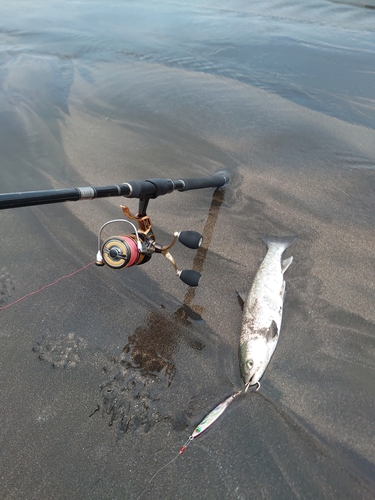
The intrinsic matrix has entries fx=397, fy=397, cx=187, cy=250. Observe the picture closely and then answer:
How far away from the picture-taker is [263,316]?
3119 mm

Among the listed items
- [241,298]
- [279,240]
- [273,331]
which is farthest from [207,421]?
[279,240]

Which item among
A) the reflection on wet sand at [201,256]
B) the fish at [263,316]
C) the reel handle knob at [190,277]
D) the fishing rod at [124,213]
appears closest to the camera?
the fishing rod at [124,213]

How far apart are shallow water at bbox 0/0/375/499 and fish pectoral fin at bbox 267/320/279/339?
17 cm

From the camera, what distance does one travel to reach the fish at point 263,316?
112 inches

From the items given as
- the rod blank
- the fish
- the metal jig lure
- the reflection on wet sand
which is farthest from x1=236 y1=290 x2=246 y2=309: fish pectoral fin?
the rod blank

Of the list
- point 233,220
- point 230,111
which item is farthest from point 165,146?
point 233,220

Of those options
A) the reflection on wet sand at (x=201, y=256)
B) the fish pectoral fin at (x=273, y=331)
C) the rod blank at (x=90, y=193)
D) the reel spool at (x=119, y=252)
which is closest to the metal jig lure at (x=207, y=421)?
the fish pectoral fin at (x=273, y=331)

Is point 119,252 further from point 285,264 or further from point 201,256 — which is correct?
point 285,264

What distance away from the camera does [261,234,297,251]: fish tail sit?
379 cm

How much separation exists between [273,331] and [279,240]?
113cm

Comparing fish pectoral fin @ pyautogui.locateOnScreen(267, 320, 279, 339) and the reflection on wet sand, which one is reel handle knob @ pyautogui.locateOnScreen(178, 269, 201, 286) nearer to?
the reflection on wet sand

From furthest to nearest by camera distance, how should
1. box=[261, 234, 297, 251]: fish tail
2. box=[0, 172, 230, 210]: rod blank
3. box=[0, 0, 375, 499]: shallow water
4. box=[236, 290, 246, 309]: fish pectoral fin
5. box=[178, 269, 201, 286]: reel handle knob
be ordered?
box=[261, 234, 297, 251]: fish tail < box=[236, 290, 246, 309]: fish pectoral fin < box=[178, 269, 201, 286]: reel handle knob < box=[0, 0, 375, 499]: shallow water < box=[0, 172, 230, 210]: rod blank

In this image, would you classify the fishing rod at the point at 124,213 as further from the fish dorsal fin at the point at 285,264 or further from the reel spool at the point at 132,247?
the fish dorsal fin at the point at 285,264

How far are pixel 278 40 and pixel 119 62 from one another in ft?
11.6
